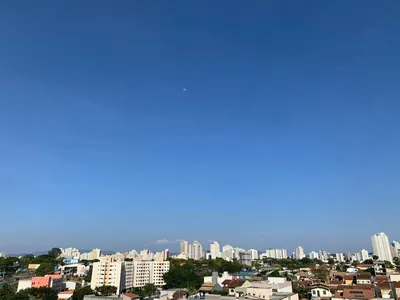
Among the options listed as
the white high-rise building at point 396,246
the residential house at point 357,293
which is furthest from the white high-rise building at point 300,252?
the residential house at point 357,293

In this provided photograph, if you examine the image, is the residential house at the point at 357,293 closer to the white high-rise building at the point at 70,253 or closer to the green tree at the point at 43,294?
the green tree at the point at 43,294

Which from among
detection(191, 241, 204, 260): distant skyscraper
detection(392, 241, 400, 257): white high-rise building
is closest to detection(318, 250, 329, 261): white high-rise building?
detection(392, 241, 400, 257): white high-rise building

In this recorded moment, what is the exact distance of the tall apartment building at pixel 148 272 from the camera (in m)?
33.3

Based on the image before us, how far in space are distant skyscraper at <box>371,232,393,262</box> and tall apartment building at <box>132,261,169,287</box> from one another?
119ft

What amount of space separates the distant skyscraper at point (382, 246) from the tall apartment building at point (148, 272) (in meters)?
36.3

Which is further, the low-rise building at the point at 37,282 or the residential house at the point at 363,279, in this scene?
the low-rise building at the point at 37,282

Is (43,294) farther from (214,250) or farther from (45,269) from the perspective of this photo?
(214,250)

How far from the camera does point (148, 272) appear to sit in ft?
114

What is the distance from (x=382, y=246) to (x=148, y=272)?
38886mm

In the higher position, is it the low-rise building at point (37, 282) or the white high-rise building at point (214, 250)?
the white high-rise building at point (214, 250)

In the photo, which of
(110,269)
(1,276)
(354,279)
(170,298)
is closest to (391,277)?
(354,279)

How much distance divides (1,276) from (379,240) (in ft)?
183

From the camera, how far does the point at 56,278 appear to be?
2753 centimetres

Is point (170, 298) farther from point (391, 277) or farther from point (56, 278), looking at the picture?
point (391, 277)
